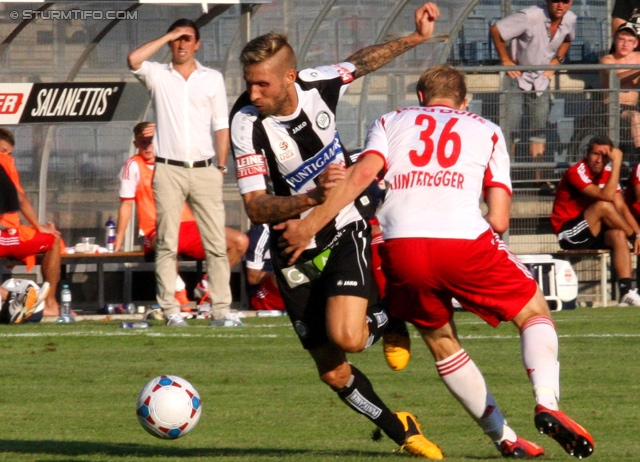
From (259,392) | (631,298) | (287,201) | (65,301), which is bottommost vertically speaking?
(631,298)

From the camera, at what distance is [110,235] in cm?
1431

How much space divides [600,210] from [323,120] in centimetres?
819

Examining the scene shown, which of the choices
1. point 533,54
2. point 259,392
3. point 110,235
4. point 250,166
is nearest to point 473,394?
point 250,166

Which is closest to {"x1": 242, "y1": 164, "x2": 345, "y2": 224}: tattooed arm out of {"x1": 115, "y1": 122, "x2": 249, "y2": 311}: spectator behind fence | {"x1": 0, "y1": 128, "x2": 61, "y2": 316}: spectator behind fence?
{"x1": 0, "y1": 128, "x2": 61, "y2": 316}: spectator behind fence

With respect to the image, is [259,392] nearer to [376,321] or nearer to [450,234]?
[376,321]

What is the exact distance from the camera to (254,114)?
21.6 feet

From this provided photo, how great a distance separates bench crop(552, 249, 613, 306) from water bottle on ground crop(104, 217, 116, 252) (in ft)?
16.7

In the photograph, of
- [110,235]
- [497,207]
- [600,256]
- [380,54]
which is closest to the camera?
[497,207]

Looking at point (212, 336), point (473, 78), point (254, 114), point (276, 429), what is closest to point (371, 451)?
point (276, 429)

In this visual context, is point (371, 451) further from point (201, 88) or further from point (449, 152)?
point (201, 88)

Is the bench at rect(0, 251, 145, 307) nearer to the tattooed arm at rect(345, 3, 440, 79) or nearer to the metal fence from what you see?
the metal fence

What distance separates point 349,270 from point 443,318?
72 cm

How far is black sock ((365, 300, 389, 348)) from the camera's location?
6598mm

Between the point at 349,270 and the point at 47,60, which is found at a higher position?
the point at 47,60
